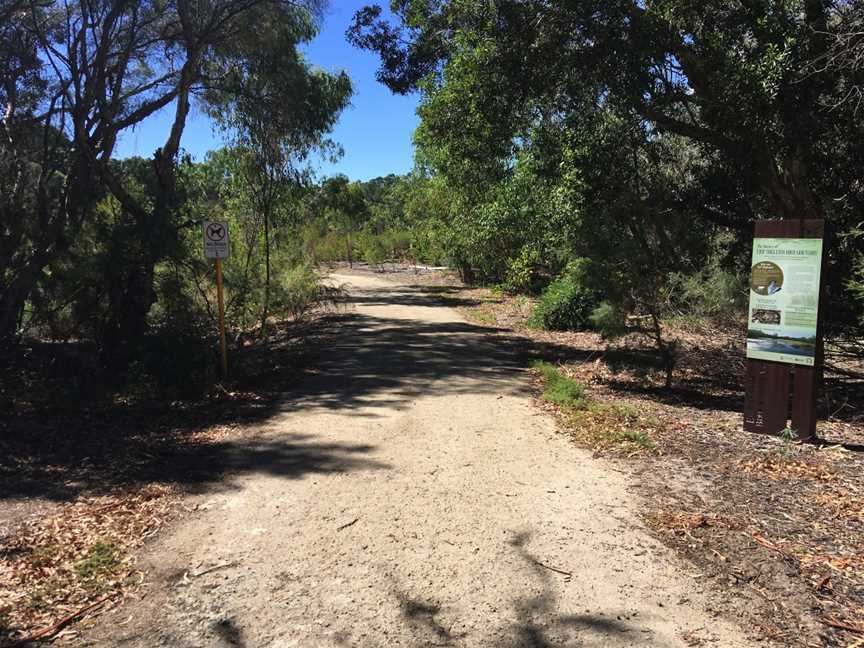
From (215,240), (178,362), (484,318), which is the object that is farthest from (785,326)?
(484,318)

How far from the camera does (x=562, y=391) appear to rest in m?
9.67

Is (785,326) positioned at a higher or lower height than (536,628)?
higher

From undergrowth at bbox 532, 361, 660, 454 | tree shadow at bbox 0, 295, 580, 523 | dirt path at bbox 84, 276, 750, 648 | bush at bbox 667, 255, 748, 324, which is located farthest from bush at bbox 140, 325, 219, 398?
bush at bbox 667, 255, 748, 324

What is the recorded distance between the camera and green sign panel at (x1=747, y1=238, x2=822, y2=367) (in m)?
6.71

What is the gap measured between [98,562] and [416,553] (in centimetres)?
223

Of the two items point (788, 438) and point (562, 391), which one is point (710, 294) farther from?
point (788, 438)

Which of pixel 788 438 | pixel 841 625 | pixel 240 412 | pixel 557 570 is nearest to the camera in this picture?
pixel 841 625

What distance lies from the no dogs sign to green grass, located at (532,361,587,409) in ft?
17.5

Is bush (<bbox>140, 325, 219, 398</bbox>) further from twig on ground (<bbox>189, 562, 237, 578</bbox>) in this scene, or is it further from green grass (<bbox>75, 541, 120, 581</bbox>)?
twig on ground (<bbox>189, 562, 237, 578</bbox>)

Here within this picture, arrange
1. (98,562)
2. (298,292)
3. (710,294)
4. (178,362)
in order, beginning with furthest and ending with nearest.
→ (298,292), (710,294), (178,362), (98,562)

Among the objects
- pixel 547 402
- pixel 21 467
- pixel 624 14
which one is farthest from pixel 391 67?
pixel 21 467

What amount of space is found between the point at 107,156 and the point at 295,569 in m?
11.4

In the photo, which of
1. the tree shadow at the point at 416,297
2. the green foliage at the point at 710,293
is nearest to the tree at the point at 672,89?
the green foliage at the point at 710,293

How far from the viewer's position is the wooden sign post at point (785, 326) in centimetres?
671
